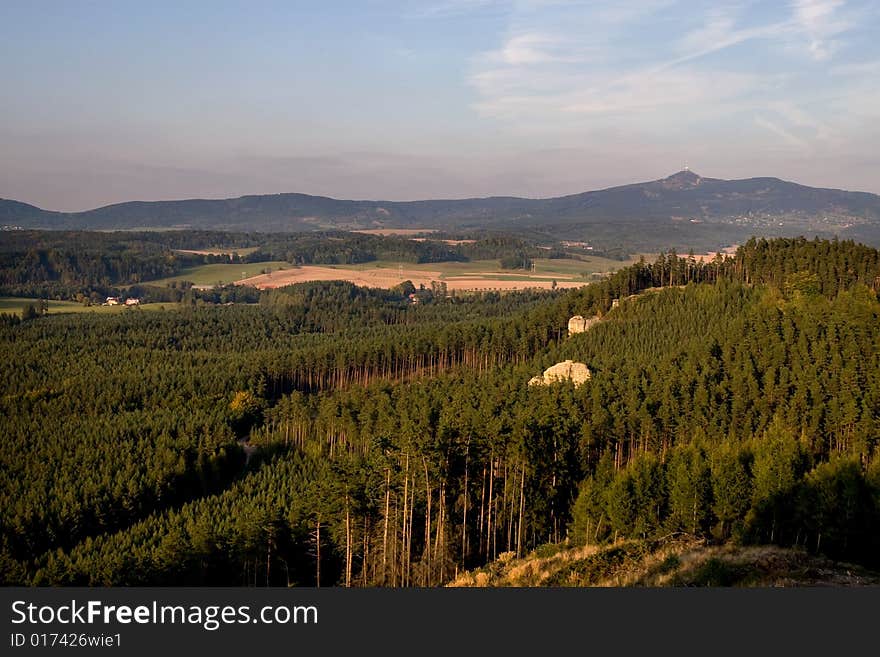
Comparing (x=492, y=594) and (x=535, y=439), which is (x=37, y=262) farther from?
(x=492, y=594)

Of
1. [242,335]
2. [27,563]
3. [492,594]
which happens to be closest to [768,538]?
[492,594]

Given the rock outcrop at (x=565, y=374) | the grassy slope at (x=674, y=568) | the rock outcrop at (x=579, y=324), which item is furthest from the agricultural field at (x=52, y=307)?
the grassy slope at (x=674, y=568)

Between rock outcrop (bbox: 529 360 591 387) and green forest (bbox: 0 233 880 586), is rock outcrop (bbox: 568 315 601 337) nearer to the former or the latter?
green forest (bbox: 0 233 880 586)

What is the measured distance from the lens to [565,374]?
8362 centimetres

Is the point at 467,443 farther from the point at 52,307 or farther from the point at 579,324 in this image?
the point at 52,307

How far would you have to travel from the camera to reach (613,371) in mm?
83625

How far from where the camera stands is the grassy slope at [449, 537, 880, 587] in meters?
28.1

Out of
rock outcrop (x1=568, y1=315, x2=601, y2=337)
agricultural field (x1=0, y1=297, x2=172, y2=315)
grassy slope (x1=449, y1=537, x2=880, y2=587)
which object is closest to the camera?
grassy slope (x1=449, y1=537, x2=880, y2=587)

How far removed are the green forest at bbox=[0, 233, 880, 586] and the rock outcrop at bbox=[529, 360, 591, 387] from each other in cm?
345

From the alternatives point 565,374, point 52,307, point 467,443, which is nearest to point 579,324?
point 565,374

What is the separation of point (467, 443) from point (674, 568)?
1956cm

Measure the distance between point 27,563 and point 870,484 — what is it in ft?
168

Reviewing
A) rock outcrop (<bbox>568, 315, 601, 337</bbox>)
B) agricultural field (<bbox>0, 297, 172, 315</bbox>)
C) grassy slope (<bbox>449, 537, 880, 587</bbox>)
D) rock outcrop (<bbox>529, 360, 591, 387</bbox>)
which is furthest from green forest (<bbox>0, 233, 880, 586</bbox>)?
agricultural field (<bbox>0, 297, 172, 315</bbox>)

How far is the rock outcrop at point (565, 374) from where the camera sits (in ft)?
268
